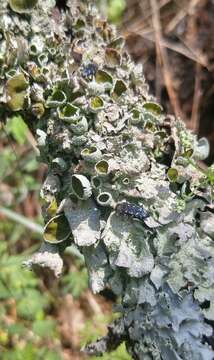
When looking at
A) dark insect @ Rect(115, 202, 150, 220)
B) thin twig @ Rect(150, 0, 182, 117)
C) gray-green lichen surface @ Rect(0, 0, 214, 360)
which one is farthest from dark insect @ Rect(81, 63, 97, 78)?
thin twig @ Rect(150, 0, 182, 117)

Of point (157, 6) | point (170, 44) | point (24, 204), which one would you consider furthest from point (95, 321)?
point (157, 6)

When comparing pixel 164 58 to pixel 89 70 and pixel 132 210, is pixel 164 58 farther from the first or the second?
pixel 132 210

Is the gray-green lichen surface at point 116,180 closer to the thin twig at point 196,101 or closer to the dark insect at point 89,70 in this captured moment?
the dark insect at point 89,70

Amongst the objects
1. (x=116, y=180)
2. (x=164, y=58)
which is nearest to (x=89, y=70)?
(x=116, y=180)

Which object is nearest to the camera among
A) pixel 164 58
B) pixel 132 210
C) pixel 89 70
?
pixel 132 210

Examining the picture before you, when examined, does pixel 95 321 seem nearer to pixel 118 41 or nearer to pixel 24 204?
pixel 24 204

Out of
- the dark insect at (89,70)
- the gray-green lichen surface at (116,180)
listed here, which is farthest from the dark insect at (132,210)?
the dark insect at (89,70)

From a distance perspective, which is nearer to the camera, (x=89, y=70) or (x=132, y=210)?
(x=132, y=210)
